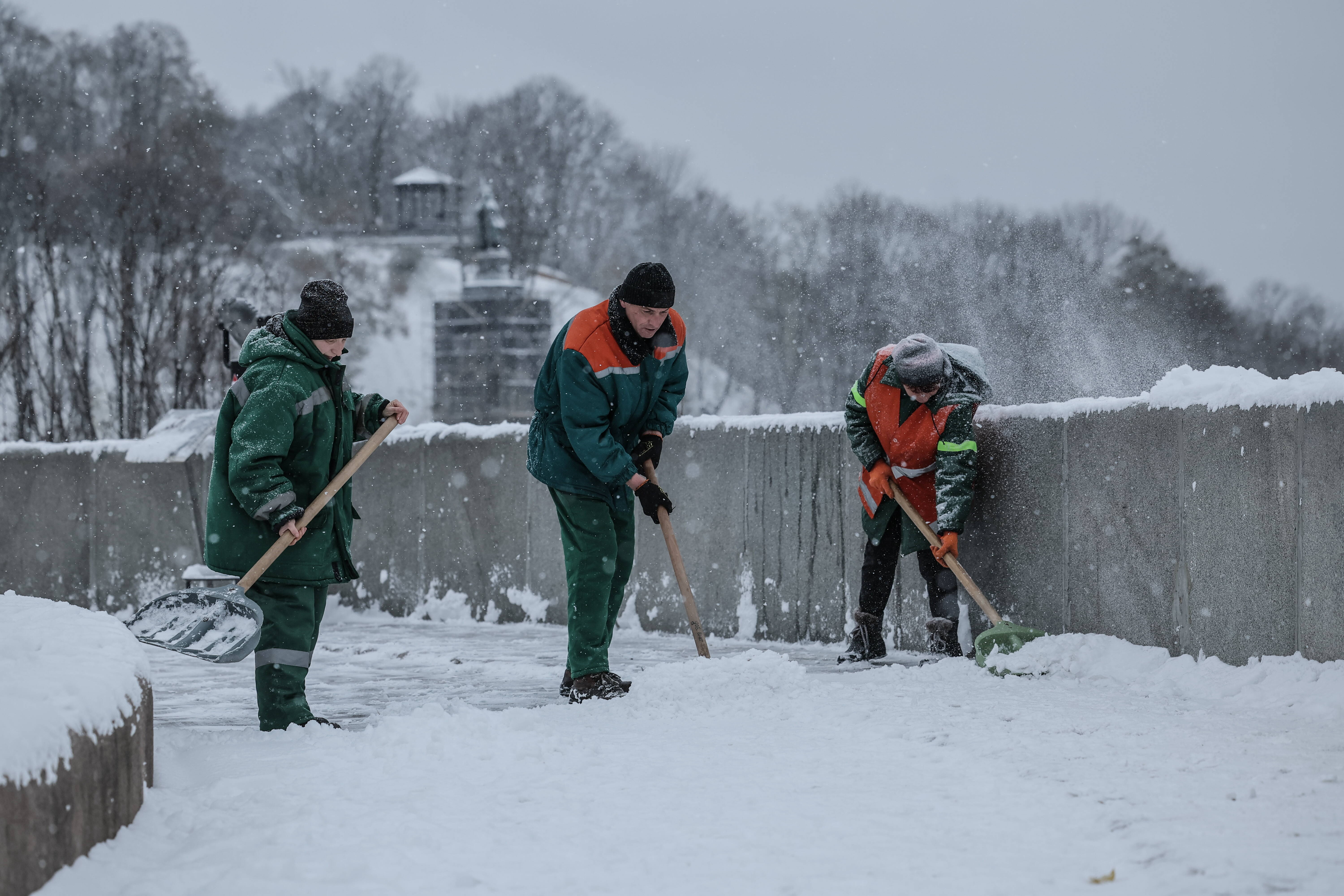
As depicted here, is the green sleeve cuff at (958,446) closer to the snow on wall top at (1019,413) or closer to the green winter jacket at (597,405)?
the snow on wall top at (1019,413)

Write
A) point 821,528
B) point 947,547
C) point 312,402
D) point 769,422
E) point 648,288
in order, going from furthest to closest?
point 769,422, point 821,528, point 947,547, point 648,288, point 312,402

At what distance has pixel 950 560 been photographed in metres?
6.41

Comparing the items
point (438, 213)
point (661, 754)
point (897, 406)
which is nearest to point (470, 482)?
point (897, 406)

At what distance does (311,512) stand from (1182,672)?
11.3 ft

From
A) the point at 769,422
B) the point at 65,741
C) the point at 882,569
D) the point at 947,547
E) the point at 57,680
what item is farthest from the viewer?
the point at 769,422

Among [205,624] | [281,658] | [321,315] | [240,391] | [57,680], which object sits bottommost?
[281,658]

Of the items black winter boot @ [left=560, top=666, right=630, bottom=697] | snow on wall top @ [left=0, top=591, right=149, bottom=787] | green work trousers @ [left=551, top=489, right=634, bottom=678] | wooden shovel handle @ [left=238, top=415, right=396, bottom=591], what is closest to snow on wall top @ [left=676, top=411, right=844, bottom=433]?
green work trousers @ [left=551, top=489, right=634, bottom=678]

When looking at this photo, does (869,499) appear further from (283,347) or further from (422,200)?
(422,200)

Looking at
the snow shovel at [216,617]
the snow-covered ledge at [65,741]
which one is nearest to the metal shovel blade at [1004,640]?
the snow shovel at [216,617]

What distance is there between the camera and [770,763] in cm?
430

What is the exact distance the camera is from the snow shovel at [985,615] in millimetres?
6016

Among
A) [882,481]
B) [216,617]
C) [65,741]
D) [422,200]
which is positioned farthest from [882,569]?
[422,200]

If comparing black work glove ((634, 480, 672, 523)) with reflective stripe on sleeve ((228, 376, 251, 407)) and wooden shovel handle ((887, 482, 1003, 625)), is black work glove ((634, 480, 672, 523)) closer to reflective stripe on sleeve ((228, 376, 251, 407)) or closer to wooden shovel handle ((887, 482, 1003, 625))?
wooden shovel handle ((887, 482, 1003, 625))

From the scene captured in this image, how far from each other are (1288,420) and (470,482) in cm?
560
